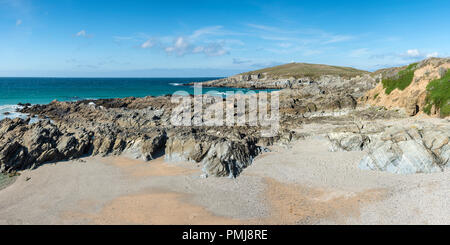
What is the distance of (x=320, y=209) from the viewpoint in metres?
13.4

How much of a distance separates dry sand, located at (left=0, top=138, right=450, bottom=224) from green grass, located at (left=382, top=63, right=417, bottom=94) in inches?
823

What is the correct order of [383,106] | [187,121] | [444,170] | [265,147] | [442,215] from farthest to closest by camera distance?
[383,106] < [187,121] < [265,147] < [444,170] < [442,215]

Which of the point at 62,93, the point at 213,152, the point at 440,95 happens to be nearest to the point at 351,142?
the point at 213,152

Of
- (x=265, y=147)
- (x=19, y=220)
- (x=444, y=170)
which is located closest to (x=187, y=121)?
(x=265, y=147)

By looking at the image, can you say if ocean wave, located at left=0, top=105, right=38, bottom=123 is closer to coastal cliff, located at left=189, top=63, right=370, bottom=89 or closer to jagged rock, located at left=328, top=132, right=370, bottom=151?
jagged rock, located at left=328, top=132, right=370, bottom=151

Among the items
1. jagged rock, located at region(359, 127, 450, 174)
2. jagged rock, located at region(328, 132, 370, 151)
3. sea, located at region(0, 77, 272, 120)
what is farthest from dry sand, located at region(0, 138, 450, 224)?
sea, located at region(0, 77, 272, 120)

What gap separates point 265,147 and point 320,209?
9.33 meters

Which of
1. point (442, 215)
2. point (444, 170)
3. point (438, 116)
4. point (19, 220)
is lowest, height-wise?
A: point (19, 220)

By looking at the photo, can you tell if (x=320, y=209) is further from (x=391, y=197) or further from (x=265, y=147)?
(x=265, y=147)

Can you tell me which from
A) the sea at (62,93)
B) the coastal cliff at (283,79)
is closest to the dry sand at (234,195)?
the sea at (62,93)

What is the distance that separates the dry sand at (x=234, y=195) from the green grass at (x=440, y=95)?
1344 cm

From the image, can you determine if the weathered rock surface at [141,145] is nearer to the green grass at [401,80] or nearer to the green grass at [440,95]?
the green grass at [440,95]

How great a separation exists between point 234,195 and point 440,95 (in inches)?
1000

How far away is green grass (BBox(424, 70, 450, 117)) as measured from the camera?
2498 centimetres
